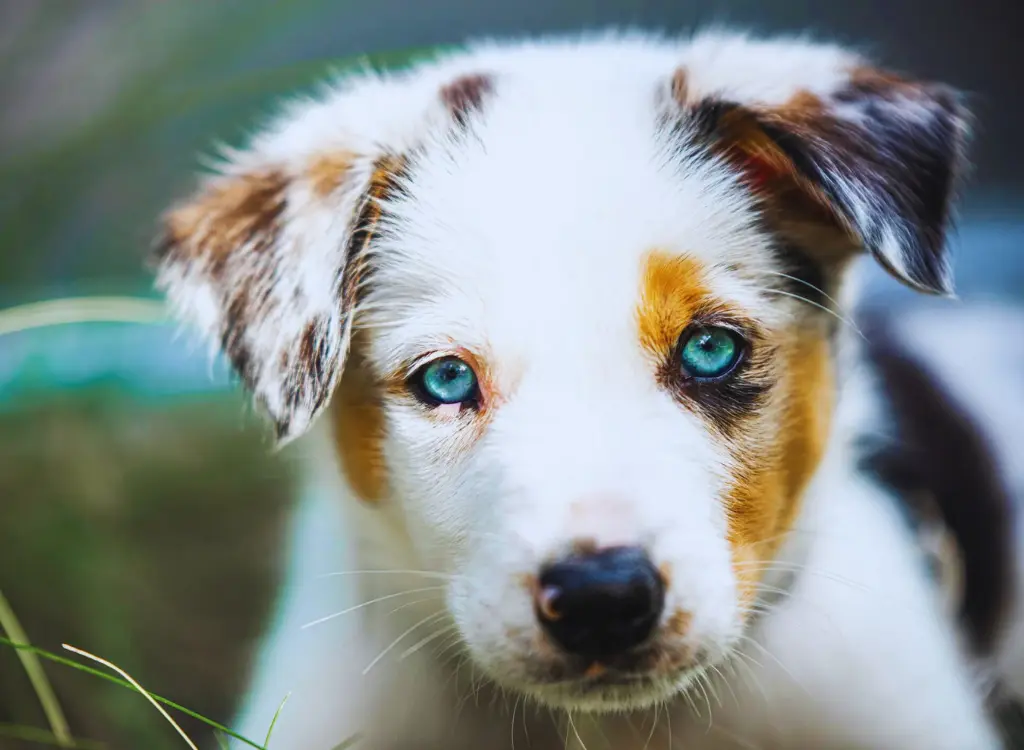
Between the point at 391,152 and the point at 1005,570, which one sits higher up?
the point at 391,152

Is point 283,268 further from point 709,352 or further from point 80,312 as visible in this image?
point 80,312

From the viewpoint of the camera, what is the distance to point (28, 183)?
6.64 ft

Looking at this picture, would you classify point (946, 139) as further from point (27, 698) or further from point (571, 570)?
point (27, 698)

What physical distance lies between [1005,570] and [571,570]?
125 cm

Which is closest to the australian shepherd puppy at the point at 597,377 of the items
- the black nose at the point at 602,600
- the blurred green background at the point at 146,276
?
the black nose at the point at 602,600

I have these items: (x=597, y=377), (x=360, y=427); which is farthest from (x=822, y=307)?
(x=360, y=427)

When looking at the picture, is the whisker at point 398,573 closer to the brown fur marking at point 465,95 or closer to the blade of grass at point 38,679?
the blade of grass at point 38,679

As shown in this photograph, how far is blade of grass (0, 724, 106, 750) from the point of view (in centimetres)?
162

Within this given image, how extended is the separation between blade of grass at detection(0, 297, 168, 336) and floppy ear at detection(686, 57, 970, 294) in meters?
1.10

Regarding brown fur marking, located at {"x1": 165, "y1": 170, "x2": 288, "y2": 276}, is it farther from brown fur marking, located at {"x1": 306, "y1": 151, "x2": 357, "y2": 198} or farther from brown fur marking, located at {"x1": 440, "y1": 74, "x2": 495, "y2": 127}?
brown fur marking, located at {"x1": 440, "y1": 74, "x2": 495, "y2": 127}

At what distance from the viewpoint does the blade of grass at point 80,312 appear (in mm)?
1868

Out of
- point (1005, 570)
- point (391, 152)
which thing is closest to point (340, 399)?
point (391, 152)

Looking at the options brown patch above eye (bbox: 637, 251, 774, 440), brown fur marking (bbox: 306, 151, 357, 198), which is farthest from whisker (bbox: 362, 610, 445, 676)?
brown fur marking (bbox: 306, 151, 357, 198)

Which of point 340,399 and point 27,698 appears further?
point 27,698
